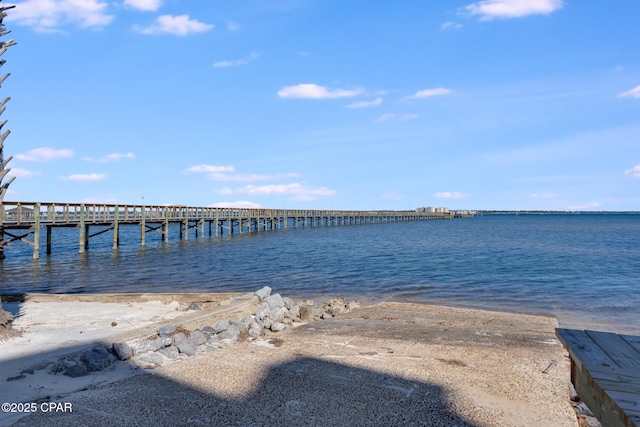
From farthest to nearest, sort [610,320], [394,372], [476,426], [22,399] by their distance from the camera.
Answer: [610,320], [394,372], [22,399], [476,426]

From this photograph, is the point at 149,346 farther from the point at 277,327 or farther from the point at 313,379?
the point at 313,379

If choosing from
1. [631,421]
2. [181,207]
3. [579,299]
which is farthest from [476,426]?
[181,207]

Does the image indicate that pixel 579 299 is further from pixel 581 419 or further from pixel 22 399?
pixel 22 399

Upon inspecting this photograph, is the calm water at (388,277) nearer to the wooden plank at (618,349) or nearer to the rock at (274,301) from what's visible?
the rock at (274,301)

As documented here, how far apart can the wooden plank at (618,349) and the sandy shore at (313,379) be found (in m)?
1.20

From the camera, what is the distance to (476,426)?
465cm

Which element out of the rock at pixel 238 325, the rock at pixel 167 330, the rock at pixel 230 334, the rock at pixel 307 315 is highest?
the rock at pixel 167 330

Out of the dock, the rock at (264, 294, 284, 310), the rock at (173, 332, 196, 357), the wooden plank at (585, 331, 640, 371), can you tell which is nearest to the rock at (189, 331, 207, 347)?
the rock at (173, 332, 196, 357)

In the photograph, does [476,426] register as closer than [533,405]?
Yes

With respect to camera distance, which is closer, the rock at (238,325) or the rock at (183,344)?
the rock at (183,344)

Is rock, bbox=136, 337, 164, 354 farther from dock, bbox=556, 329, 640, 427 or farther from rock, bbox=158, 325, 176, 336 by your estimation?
dock, bbox=556, 329, 640, 427

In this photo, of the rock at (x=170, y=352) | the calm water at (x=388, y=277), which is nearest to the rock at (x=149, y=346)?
the rock at (x=170, y=352)

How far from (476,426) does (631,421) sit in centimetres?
Result: 223

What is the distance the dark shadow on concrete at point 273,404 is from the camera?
4.69 meters
